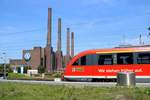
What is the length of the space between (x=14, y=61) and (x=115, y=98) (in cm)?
12859

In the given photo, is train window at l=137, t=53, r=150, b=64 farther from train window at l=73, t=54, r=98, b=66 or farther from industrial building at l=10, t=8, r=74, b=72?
industrial building at l=10, t=8, r=74, b=72

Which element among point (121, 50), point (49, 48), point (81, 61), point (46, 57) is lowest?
point (81, 61)

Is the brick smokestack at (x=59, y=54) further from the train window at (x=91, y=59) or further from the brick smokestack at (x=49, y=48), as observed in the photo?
the train window at (x=91, y=59)

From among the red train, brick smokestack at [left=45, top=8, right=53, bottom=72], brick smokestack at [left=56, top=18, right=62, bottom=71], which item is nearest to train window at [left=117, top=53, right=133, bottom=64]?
the red train

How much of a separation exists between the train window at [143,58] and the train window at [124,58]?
0.69 metres

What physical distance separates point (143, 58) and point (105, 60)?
360cm

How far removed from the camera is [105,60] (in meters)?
32.2

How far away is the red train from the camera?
30328 millimetres

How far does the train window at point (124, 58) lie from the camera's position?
3080 centimetres

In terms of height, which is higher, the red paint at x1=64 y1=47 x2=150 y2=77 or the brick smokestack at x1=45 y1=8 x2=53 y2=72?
the brick smokestack at x1=45 y1=8 x2=53 y2=72

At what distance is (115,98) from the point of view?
12.8 meters

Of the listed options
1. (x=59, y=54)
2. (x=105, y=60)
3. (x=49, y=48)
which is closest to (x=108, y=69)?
(x=105, y=60)

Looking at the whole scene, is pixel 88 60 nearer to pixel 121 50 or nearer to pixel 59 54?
pixel 121 50

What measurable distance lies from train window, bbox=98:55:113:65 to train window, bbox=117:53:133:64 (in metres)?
0.77
